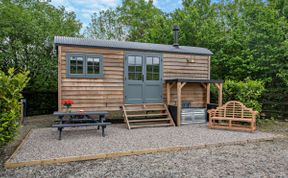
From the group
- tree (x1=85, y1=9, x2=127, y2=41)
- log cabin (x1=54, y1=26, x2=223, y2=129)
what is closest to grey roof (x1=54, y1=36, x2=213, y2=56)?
log cabin (x1=54, y1=26, x2=223, y2=129)

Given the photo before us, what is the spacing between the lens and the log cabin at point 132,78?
633 centimetres

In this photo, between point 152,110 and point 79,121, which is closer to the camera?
point 79,121

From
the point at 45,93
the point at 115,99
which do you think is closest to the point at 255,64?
the point at 115,99

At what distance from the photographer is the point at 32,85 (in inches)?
395

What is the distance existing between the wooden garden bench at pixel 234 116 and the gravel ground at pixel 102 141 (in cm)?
42

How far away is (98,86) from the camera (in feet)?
21.6

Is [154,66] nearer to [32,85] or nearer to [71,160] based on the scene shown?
[71,160]

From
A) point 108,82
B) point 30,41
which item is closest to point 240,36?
point 108,82

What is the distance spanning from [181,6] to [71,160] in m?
14.6

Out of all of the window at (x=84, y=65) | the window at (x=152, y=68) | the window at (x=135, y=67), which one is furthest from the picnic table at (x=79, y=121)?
the window at (x=152, y=68)

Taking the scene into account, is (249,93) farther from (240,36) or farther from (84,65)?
(84,65)

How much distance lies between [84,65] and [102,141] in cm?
295

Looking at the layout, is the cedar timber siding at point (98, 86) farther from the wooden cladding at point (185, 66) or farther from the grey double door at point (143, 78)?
the wooden cladding at point (185, 66)

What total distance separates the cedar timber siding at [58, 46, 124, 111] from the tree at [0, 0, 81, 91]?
181 inches
